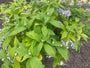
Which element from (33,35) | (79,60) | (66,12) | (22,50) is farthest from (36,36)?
(79,60)

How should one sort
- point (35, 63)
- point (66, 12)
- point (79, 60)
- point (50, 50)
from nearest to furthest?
point (35, 63) → point (50, 50) → point (66, 12) → point (79, 60)

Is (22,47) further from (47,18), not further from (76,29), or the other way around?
(76,29)

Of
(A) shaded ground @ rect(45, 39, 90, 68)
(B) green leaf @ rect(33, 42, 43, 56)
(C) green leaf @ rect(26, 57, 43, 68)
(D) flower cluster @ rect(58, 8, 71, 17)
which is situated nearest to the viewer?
(C) green leaf @ rect(26, 57, 43, 68)

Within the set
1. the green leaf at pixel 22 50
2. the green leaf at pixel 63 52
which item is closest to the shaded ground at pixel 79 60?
the green leaf at pixel 63 52

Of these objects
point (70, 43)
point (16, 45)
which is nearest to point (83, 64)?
point (70, 43)

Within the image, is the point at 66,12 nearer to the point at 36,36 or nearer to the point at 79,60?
the point at 36,36

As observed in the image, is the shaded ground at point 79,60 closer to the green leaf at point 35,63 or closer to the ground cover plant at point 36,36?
the ground cover plant at point 36,36

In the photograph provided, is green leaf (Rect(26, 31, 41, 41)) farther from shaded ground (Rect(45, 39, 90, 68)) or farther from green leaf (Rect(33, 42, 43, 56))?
shaded ground (Rect(45, 39, 90, 68))

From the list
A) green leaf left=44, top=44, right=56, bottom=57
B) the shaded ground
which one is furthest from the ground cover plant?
the shaded ground

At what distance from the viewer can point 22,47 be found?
1038mm

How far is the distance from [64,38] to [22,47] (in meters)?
0.46

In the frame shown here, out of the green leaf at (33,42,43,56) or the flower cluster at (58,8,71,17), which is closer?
the green leaf at (33,42,43,56)

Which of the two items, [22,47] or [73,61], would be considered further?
[73,61]

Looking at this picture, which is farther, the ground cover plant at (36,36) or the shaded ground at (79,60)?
the shaded ground at (79,60)
